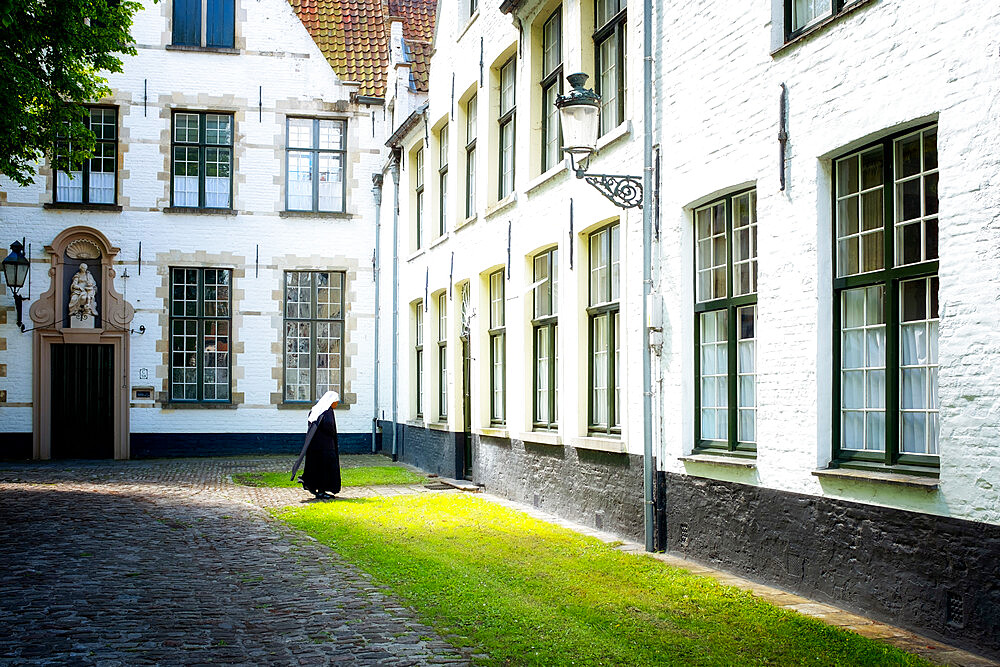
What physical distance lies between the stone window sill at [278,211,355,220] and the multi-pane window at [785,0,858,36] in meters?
17.6

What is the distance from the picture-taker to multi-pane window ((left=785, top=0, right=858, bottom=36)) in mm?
7531

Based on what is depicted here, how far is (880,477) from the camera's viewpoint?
6.73 m

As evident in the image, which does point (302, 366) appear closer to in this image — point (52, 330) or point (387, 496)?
Answer: point (52, 330)

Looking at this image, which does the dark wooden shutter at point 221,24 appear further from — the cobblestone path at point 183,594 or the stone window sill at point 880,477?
the stone window sill at point 880,477

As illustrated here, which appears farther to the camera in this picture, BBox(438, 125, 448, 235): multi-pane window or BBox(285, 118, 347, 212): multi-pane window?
BBox(285, 118, 347, 212): multi-pane window

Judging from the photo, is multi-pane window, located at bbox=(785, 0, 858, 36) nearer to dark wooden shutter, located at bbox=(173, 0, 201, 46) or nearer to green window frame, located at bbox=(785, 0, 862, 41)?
green window frame, located at bbox=(785, 0, 862, 41)

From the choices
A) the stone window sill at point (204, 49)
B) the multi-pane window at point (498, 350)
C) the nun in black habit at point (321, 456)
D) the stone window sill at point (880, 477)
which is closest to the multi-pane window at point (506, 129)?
the multi-pane window at point (498, 350)

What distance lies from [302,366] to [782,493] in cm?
1788

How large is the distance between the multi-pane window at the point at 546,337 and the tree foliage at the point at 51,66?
6.15 meters

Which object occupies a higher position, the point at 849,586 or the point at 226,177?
the point at 226,177

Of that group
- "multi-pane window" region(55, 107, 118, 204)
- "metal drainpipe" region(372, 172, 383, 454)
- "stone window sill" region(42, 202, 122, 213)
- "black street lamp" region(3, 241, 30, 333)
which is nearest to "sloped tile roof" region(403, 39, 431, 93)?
"metal drainpipe" region(372, 172, 383, 454)

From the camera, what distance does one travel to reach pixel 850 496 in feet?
23.3

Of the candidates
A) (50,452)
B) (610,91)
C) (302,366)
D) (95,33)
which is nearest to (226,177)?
(302,366)

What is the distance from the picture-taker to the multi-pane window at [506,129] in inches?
596
